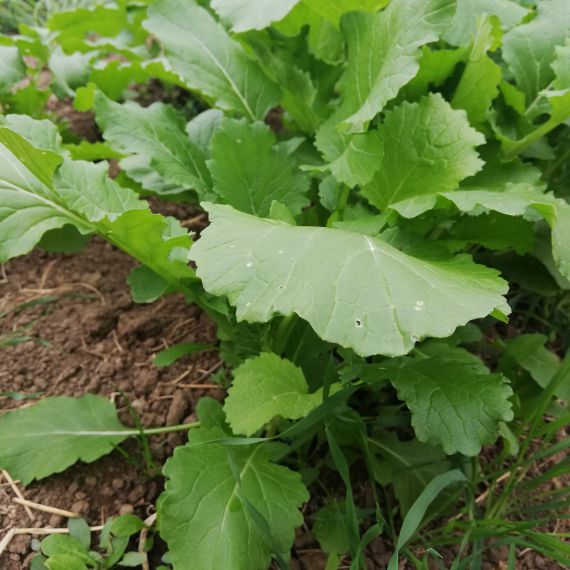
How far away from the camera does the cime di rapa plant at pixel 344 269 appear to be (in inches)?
37.8

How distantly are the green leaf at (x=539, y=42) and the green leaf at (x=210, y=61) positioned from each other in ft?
2.17

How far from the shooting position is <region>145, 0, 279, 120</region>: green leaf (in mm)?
1582

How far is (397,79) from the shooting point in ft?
3.60

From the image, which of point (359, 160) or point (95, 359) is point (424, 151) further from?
point (95, 359)

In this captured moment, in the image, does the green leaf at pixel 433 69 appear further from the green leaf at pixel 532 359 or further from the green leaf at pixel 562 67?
the green leaf at pixel 532 359

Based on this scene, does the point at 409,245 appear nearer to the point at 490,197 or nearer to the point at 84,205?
the point at 490,197

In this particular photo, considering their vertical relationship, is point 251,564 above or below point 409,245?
below

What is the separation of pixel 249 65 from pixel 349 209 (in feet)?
1.99

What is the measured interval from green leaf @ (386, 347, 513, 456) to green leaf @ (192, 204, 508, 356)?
0.23 m

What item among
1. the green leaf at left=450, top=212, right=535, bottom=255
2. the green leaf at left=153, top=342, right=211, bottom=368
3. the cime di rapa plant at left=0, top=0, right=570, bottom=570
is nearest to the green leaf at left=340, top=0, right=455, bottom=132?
the cime di rapa plant at left=0, top=0, right=570, bottom=570

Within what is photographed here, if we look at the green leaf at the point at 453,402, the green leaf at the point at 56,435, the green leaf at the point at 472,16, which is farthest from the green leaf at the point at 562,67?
the green leaf at the point at 56,435

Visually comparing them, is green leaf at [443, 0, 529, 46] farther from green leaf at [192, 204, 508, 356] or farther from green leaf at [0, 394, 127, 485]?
green leaf at [0, 394, 127, 485]

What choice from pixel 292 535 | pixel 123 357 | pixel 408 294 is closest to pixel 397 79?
pixel 408 294

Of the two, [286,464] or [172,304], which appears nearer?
[286,464]
